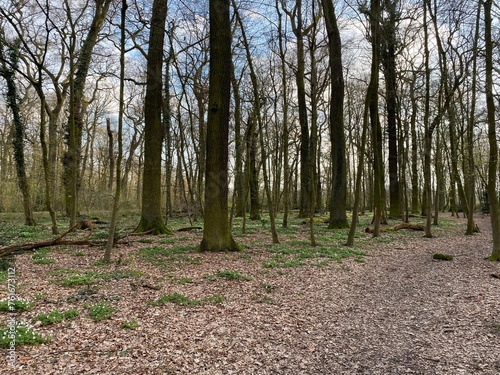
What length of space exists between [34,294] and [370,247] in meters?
9.49

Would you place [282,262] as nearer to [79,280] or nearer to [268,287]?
[268,287]

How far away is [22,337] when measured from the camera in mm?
3498

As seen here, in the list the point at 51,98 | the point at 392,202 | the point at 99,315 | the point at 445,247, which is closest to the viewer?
the point at 99,315

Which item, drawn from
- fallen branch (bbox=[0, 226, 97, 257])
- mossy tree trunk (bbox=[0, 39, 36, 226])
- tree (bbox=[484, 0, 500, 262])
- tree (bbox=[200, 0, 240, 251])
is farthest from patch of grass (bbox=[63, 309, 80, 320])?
mossy tree trunk (bbox=[0, 39, 36, 226])

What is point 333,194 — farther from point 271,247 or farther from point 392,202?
point 392,202

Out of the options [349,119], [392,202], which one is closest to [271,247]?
[392,202]

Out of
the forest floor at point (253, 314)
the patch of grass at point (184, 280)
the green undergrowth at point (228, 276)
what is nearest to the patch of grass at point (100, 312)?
the forest floor at point (253, 314)

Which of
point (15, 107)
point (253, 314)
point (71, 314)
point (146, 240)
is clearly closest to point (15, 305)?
point (71, 314)

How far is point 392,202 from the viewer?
2142 cm

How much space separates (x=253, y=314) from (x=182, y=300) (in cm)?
117

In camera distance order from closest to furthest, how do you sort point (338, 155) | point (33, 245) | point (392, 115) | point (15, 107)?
1. point (33, 245)
2. point (15, 107)
3. point (338, 155)
4. point (392, 115)

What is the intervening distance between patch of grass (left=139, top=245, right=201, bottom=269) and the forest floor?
0.05 meters

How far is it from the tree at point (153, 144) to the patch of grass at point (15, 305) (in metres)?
7.47

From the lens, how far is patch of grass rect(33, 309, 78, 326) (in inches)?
159
